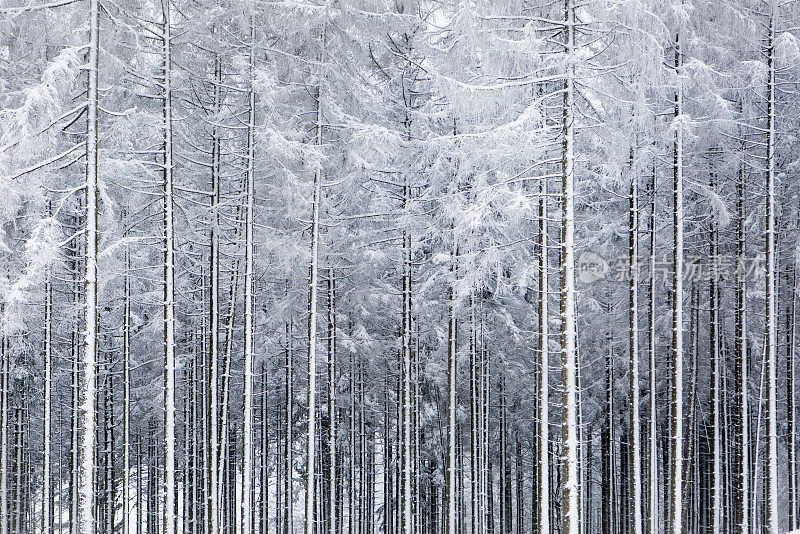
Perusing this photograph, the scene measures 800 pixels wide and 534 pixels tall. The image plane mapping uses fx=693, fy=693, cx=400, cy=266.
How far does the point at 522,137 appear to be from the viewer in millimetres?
12070

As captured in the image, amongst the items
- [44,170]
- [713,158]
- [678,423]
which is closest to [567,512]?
[678,423]

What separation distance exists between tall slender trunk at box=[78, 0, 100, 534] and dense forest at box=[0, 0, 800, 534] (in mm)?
65

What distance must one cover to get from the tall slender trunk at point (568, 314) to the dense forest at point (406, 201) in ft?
0.16

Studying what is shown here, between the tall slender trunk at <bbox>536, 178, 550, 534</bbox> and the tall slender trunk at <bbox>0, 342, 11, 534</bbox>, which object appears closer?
the tall slender trunk at <bbox>536, 178, 550, 534</bbox>

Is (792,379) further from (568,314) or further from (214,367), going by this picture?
(214,367)

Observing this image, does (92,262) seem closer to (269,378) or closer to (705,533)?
(269,378)

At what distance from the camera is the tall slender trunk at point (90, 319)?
1171cm

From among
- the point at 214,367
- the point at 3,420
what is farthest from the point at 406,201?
the point at 3,420

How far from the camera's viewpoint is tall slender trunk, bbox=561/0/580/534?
38.8ft

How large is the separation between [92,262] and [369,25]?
8544 mm

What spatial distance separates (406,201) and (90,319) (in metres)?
8.42

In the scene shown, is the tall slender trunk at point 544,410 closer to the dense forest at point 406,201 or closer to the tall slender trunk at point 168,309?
the dense forest at point 406,201

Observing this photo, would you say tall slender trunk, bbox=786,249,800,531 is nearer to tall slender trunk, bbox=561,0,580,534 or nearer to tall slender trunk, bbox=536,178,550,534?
tall slender trunk, bbox=561,0,580,534

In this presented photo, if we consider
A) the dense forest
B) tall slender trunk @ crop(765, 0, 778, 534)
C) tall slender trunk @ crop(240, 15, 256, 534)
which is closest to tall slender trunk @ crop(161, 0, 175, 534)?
the dense forest
